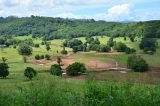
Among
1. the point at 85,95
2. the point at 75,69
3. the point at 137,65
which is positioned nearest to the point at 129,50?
the point at 137,65

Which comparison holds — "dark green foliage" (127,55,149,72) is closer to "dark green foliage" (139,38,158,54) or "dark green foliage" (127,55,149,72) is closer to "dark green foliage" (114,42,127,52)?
"dark green foliage" (139,38,158,54)

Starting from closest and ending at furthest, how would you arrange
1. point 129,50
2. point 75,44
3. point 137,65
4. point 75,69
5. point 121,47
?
1. point 75,69
2. point 137,65
3. point 129,50
4. point 121,47
5. point 75,44

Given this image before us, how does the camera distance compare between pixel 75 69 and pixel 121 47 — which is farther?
pixel 121 47

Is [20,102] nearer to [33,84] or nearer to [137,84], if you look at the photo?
[33,84]

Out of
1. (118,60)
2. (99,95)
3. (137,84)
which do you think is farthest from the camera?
(118,60)

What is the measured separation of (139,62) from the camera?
303ft

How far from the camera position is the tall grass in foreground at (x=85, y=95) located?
1486 centimetres

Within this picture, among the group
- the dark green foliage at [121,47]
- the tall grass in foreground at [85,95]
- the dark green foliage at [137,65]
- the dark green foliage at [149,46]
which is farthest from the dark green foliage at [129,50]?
the tall grass in foreground at [85,95]

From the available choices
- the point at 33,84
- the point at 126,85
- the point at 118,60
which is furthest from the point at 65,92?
the point at 118,60

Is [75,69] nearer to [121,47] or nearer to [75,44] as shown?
[121,47]

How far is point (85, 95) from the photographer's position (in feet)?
51.9

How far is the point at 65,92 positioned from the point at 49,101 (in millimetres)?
1705

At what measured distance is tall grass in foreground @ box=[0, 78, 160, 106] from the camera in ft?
48.8

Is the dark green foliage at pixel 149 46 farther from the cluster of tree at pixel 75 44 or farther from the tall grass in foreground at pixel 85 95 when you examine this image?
the tall grass in foreground at pixel 85 95
